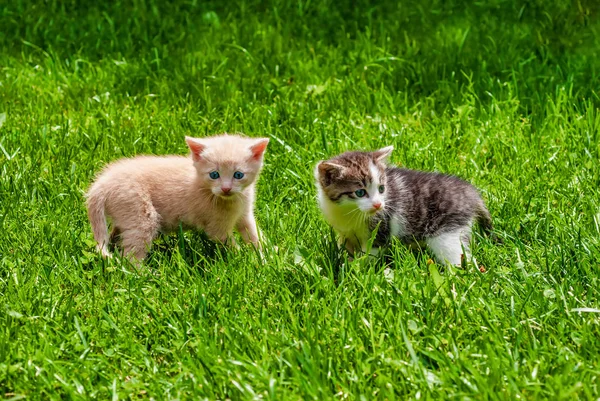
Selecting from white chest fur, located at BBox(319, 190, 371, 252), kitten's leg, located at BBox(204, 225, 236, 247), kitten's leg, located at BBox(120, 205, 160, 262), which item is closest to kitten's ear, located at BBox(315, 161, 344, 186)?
white chest fur, located at BBox(319, 190, 371, 252)

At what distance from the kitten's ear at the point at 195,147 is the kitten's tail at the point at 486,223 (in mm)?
1629

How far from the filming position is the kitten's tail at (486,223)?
4820 millimetres

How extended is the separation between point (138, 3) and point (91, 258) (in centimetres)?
481

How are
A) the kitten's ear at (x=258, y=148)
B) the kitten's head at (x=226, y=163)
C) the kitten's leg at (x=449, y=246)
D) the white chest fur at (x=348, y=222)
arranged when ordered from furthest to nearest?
the kitten's ear at (x=258, y=148), the kitten's head at (x=226, y=163), the white chest fur at (x=348, y=222), the kitten's leg at (x=449, y=246)

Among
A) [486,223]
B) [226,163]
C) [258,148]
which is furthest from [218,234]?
[486,223]

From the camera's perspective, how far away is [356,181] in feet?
15.5

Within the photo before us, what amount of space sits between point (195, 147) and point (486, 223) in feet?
5.65

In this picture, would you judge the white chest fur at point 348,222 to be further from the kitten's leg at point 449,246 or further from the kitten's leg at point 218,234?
the kitten's leg at point 218,234

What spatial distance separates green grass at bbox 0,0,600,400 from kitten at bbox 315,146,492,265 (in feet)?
0.57

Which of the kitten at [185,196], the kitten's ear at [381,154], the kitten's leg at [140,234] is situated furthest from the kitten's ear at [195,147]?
the kitten's ear at [381,154]

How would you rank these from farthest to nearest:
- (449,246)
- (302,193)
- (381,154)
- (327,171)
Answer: (302,193) < (381,154) < (327,171) < (449,246)

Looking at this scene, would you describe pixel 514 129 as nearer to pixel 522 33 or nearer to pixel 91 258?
pixel 522 33

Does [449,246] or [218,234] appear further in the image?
[218,234]

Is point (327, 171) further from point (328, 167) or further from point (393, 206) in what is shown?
point (393, 206)
